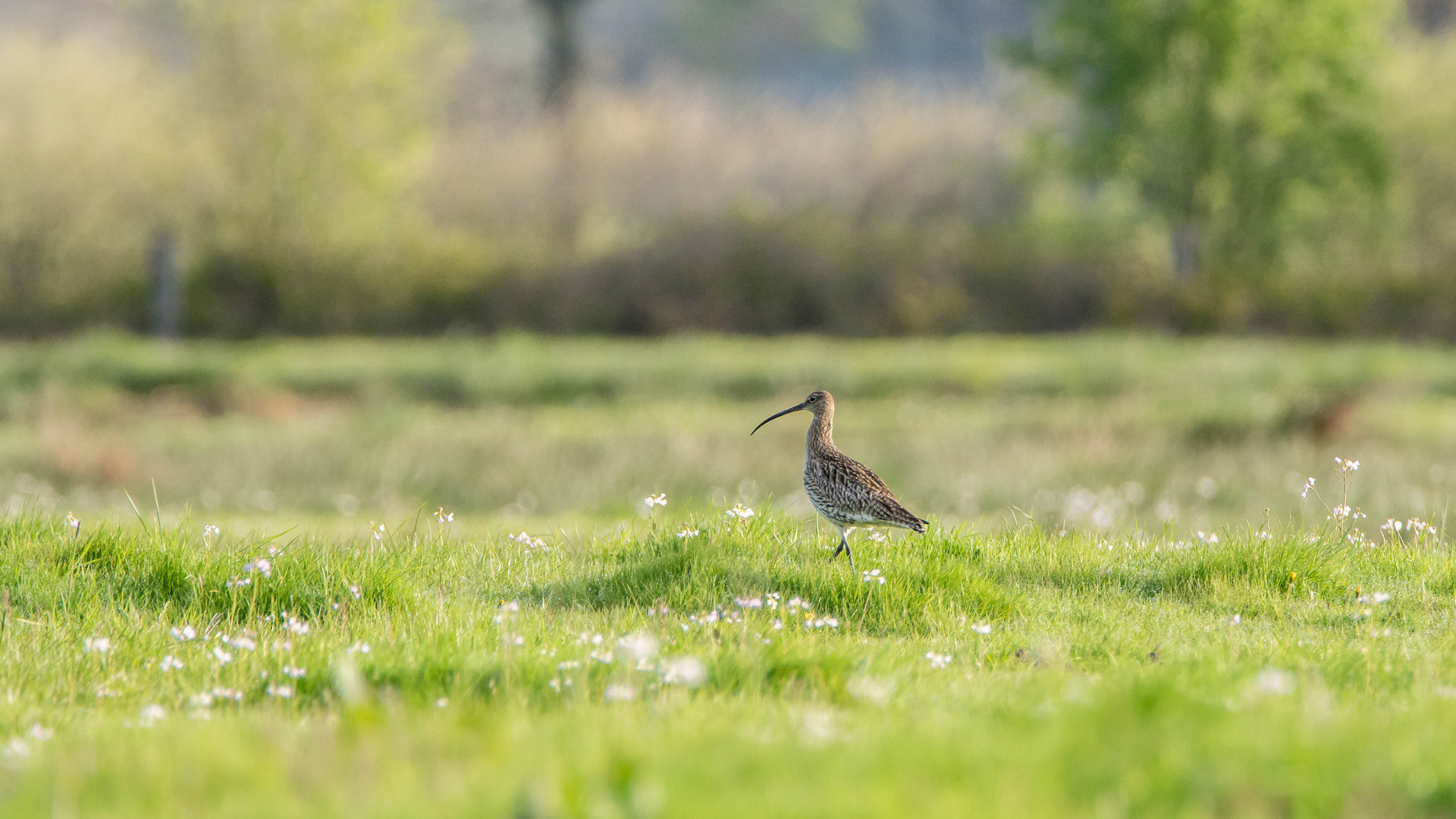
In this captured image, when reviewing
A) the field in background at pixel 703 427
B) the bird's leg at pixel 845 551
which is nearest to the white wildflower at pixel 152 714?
the bird's leg at pixel 845 551

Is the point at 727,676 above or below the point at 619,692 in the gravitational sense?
below

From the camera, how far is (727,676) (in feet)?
17.0

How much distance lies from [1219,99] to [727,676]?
1218 inches

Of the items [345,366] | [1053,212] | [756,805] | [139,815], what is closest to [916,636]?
[756,805]

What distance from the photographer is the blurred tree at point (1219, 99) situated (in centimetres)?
3188

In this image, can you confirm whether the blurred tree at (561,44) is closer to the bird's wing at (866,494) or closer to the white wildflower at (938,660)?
the bird's wing at (866,494)

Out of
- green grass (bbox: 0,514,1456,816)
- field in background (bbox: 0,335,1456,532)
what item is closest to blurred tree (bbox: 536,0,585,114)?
field in background (bbox: 0,335,1456,532)

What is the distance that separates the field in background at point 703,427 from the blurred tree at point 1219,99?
18.0 ft

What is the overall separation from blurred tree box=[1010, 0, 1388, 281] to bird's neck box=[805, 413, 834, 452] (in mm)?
26652

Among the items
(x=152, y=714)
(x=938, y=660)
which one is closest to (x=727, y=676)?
(x=938, y=660)

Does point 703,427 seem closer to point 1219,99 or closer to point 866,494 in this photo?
point 866,494

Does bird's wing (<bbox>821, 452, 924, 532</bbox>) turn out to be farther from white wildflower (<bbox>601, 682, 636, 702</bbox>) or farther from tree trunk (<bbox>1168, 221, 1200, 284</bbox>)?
tree trunk (<bbox>1168, 221, 1200, 284</bbox>)

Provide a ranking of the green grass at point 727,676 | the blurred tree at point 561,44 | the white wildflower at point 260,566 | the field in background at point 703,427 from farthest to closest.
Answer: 1. the blurred tree at point 561,44
2. the field in background at point 703,427
3. the white wildflower at point 260,566
4. the green grass at point 727,676

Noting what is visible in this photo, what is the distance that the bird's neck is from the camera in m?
8.03
